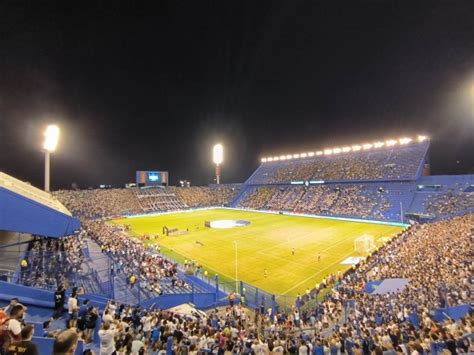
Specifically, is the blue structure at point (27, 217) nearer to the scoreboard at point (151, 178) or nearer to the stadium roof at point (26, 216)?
the stadium roof at point (26, 216)

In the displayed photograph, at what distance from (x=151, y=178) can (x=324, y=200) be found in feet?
185

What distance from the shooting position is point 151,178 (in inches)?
3551

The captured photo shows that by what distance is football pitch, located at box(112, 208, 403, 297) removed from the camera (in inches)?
989

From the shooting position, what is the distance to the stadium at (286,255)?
518 inches

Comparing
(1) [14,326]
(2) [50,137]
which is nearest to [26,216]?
(1) [14,326]

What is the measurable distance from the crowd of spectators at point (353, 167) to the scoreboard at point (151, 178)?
3177 centimetres

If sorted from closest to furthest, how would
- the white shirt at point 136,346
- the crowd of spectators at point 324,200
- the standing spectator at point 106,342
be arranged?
1. the standing spectator at point 106,342
2. the white shirt at point 136,346
3. the crowd of spectators at point 324,200

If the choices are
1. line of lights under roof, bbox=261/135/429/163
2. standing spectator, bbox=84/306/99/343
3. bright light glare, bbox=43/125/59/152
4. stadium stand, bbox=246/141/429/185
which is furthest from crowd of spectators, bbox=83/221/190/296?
line of lights under roof, bbox=261/135/429/163

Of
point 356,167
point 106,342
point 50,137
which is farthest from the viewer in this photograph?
point 356,167

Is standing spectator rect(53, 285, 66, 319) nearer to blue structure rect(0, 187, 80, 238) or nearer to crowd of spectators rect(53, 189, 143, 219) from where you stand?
blue structure rect(0, 187, 80, 238)

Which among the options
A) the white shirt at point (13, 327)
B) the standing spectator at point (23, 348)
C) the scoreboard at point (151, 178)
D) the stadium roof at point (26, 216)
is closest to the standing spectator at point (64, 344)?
the standing spectator at point (23, 348)

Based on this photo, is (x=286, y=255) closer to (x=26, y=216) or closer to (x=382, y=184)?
(x=26, y=216)

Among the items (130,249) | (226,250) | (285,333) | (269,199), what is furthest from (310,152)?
(285,333)

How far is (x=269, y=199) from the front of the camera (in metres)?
78.6
